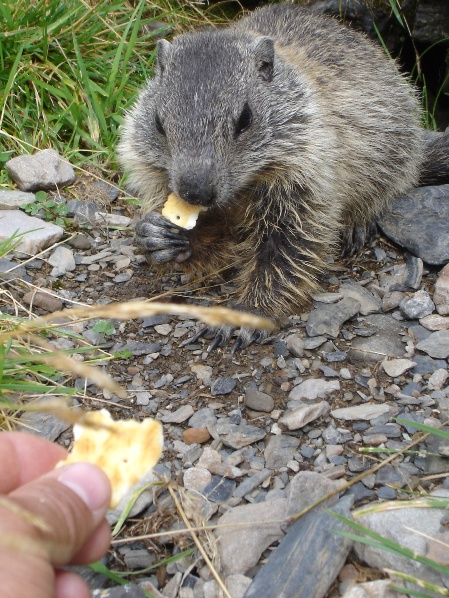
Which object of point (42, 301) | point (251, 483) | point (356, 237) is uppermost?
point (42, 301)

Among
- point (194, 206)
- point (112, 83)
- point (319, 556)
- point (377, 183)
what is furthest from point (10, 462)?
point (112, 83)

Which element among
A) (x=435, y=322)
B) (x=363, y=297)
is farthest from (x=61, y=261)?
(x=435, y=322)

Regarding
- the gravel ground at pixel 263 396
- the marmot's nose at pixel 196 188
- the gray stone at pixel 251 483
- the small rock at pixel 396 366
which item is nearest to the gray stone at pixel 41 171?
the gravel ground at pixel 263 396

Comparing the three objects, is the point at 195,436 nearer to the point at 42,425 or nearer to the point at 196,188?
the point at 42,425

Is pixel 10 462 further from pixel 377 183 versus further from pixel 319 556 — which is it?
pixel 377 183

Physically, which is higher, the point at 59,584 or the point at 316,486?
the point at 59,584

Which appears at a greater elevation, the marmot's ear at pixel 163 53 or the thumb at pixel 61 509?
the marmot's ear at pixel 163 53

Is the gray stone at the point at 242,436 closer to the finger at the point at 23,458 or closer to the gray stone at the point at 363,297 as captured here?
the finger at the point at 23,458
